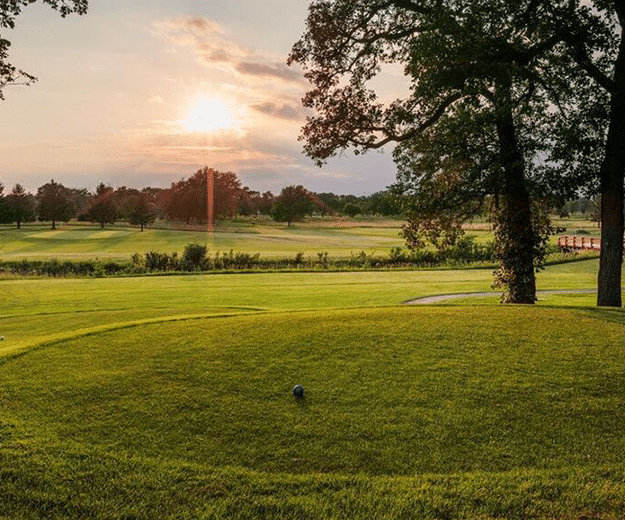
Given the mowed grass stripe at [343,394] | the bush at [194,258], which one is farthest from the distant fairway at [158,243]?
the mowed grass stripe at [343,394]

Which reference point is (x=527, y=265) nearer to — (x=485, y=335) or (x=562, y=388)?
(x=485, y=335)

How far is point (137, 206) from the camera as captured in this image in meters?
122

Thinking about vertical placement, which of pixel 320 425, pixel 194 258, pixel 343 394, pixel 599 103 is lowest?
pixel 194 258

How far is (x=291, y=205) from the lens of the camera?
149m

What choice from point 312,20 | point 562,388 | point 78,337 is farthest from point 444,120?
point 78,337

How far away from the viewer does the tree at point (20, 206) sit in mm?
119256

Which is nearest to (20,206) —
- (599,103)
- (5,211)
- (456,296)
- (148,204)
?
(5,211)

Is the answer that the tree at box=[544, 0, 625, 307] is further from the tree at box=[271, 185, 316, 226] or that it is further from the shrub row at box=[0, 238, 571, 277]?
the tree at box=[271, 185, 316, 226]

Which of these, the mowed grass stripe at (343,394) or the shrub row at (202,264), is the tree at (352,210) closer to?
the shrub row at (202,264)

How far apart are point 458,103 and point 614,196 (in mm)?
6488

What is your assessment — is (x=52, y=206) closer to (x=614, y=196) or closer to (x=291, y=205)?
(x=291, y=205)

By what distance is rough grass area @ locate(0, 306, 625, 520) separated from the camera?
572 cm

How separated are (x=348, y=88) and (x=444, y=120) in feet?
19.1

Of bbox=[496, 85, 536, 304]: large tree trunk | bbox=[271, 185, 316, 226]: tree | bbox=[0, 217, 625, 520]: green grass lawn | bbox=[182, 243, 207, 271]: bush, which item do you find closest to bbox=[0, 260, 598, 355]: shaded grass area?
bbox=[496, 85, 536, 304]: large tree trunk
